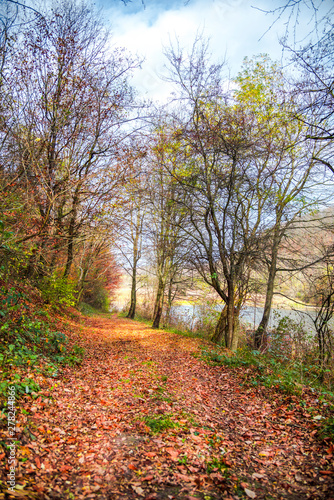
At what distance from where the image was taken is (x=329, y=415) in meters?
3.76

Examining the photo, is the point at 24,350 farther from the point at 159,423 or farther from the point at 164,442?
the point at 164,442

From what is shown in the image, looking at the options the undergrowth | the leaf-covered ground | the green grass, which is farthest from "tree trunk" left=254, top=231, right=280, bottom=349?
the green grass

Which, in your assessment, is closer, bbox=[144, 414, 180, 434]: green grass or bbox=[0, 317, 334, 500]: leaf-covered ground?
bbox=[0, 317, 334, 500]: leaf-covered ground

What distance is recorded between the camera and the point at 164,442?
3.20 m

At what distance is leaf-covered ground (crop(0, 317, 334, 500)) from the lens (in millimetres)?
2469

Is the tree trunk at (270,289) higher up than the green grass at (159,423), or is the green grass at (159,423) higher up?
the tree trunk at (270,289)

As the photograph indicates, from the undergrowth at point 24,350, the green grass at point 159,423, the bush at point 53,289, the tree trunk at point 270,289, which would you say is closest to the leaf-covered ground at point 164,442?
the green grass at point 159,423

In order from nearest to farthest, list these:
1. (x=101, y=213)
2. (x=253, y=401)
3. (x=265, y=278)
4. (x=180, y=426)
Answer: (x=180, y=426) < (x=253, y=401) < (x=101, y=213) < (x=265, y=278)

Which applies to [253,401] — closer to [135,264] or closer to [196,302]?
[196,302]

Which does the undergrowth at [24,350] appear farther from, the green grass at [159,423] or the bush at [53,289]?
the bush at [53,289]

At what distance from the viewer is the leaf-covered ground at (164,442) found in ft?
8.10

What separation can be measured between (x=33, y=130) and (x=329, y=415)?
8605 millimetres

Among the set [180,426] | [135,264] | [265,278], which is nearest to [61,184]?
[180,426]

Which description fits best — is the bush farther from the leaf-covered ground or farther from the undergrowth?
the leaf-covered ground
